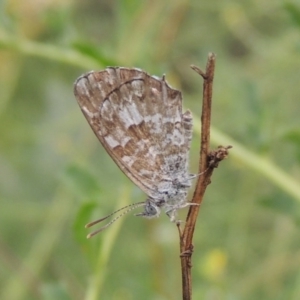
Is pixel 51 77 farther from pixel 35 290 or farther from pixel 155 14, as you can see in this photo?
pixel 35 290

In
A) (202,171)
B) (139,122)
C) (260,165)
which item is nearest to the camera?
(202,171)

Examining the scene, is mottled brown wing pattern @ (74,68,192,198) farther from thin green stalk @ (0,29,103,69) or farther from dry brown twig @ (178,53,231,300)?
dry brown twig @ (178,53,231,300)

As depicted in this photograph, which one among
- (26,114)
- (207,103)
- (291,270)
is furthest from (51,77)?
(207,103)

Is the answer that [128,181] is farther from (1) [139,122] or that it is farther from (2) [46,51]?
(2) [46,51]

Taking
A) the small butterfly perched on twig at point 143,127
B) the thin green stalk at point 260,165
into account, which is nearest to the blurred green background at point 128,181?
the thin green stalk at point 260,165

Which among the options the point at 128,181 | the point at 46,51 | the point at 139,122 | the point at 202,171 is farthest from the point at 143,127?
the point at 202,171

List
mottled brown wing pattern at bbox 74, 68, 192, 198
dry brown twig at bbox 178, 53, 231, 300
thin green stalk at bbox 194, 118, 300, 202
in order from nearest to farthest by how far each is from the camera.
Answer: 1. dry brown twig at bbox 178, 53, 231, 300
2. mottled brown wing pattern at bbox 74, 68, 192, 198
3. thin green stalk at bbox 194, 118, 300, 202

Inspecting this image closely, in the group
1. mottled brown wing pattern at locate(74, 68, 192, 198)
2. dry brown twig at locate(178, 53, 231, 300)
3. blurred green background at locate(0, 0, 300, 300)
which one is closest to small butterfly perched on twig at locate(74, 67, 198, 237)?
mottled brown wing pattern at locate(74, 68, 192, 198)
